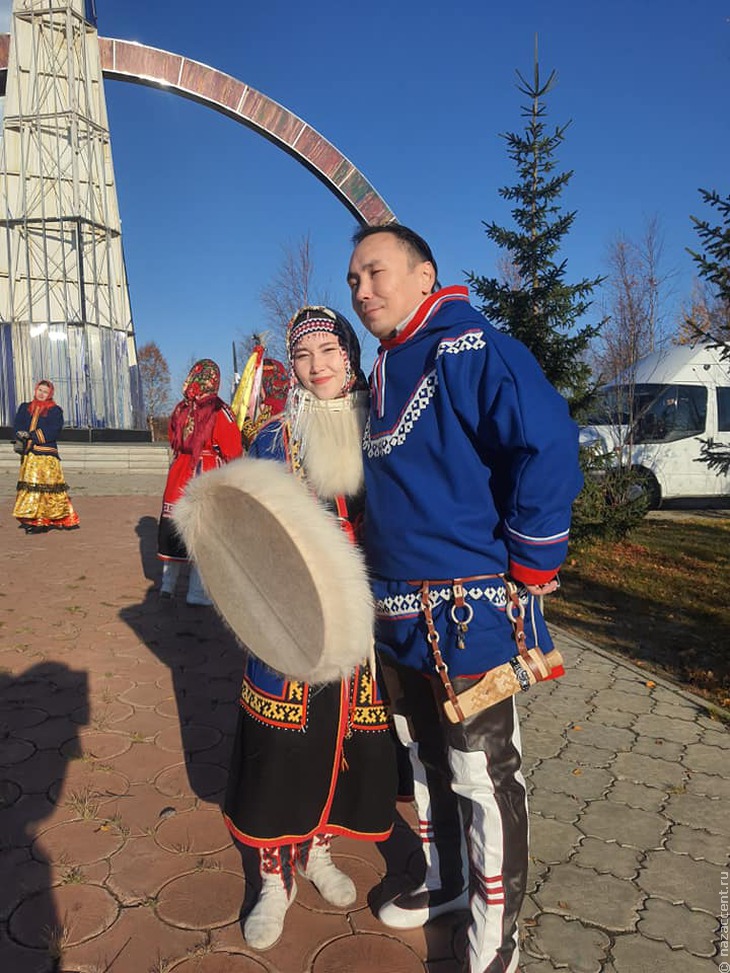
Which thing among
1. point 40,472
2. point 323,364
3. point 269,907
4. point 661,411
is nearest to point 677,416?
point 661,411

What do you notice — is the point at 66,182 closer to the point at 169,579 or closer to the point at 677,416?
the point at 677,416

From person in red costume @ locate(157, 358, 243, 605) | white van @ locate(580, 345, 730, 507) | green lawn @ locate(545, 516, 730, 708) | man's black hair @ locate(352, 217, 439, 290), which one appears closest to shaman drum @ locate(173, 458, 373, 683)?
man's black hair @ locate(352, 217, 439, 290)

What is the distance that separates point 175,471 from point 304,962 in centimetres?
422

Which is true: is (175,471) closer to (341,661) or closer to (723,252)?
(341,661)

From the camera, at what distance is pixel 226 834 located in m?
2.64

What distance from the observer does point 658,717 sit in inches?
150

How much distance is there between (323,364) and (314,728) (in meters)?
1.15

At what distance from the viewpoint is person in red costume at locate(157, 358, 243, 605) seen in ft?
17.8

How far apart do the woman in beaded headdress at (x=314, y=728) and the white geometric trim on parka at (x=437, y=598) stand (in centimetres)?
31

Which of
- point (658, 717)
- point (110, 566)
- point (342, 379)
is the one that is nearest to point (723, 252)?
point (658, 717)

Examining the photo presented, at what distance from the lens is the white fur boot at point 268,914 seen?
80.4 inches

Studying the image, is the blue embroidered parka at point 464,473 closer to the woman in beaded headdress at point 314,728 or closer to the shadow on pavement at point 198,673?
the woman in beaded headdress at point 314,728

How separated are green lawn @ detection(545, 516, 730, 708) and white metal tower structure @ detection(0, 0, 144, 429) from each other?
68.2 ft

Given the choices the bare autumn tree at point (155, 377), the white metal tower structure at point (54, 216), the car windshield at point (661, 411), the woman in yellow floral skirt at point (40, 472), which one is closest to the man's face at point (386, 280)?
the woman in yellow floral skirt at point (40, 472)
